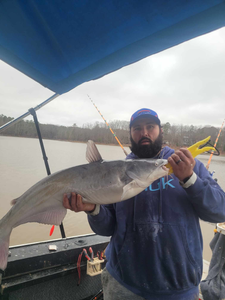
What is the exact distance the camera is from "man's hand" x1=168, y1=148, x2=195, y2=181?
158cm

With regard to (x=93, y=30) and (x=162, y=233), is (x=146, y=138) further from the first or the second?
(x=93, y=30)

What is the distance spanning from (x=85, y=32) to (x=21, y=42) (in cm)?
68

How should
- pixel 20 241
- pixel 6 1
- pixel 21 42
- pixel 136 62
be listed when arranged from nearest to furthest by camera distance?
pixel 6 1
pixel 21 42
pixel 136 62
pixel 20 241

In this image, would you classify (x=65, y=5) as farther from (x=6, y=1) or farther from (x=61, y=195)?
(x=61, y=195)

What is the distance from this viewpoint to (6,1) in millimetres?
1422

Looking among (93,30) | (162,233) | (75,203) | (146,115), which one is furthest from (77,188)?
(93,30)

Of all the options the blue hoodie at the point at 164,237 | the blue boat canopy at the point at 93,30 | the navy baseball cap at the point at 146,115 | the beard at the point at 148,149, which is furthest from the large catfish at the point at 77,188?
the blue boat canopy at the point at 93,30

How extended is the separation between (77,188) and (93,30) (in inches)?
63.8

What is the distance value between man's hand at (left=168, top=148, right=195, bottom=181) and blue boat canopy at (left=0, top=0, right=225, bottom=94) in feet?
3.75

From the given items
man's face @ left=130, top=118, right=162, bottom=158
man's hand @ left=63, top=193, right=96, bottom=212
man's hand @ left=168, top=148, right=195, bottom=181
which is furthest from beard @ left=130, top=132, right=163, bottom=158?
man's hand @ left=63, top=193, right=96, bottom=212

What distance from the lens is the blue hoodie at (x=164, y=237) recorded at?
67.1 inches

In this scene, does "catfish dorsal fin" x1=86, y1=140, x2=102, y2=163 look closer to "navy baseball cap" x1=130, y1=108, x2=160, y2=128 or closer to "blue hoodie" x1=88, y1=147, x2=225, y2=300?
"blue hoodie" x1=88, y1=147, x2=225, y2=300

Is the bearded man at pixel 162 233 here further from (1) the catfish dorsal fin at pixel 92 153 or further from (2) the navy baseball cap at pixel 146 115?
(2) the navy baseball cap at pixel 146 115

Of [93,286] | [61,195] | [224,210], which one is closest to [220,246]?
[224,210]
